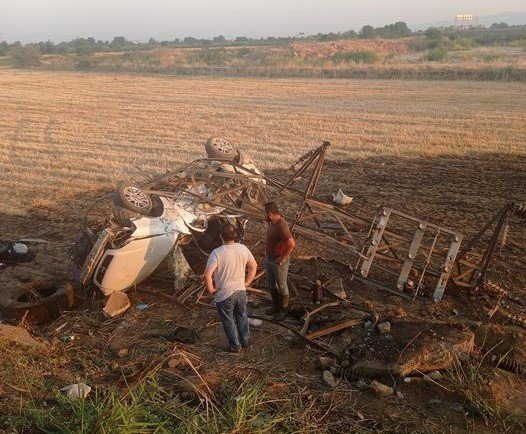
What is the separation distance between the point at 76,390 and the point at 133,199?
3024 millimetres

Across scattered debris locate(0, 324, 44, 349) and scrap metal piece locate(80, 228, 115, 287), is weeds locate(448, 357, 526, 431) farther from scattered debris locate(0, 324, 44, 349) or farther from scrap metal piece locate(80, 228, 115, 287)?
scattered debris locate(0, 324, 44, 349)

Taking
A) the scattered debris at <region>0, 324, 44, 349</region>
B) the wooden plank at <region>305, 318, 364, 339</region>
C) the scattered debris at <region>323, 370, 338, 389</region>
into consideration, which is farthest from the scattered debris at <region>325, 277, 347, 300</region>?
the scattered debris at <region>0, 324, 44, 349</region>

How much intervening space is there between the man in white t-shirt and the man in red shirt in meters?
0.77

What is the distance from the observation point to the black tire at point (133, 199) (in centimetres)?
750

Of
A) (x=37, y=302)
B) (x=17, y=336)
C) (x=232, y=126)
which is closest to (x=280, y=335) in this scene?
(x=17, y=336)

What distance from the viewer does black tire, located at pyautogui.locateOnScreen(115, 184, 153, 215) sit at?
295 inches

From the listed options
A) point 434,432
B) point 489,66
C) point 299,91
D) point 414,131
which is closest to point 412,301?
point 434,432

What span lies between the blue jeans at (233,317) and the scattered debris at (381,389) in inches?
64.0

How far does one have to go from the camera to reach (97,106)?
28.8 meters

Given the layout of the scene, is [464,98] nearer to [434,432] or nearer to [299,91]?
[299,91]

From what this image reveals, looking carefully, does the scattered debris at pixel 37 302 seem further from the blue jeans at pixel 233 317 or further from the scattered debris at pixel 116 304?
the blue jeans at pixel 233 317

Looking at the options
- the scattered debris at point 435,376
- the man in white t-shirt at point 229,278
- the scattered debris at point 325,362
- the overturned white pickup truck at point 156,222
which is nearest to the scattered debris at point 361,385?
the scattered debris at point 325,362

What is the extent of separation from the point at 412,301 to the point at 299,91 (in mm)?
28821

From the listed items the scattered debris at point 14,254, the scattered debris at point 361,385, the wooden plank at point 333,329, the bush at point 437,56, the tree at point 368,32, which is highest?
the scattered debris at point 361,385
